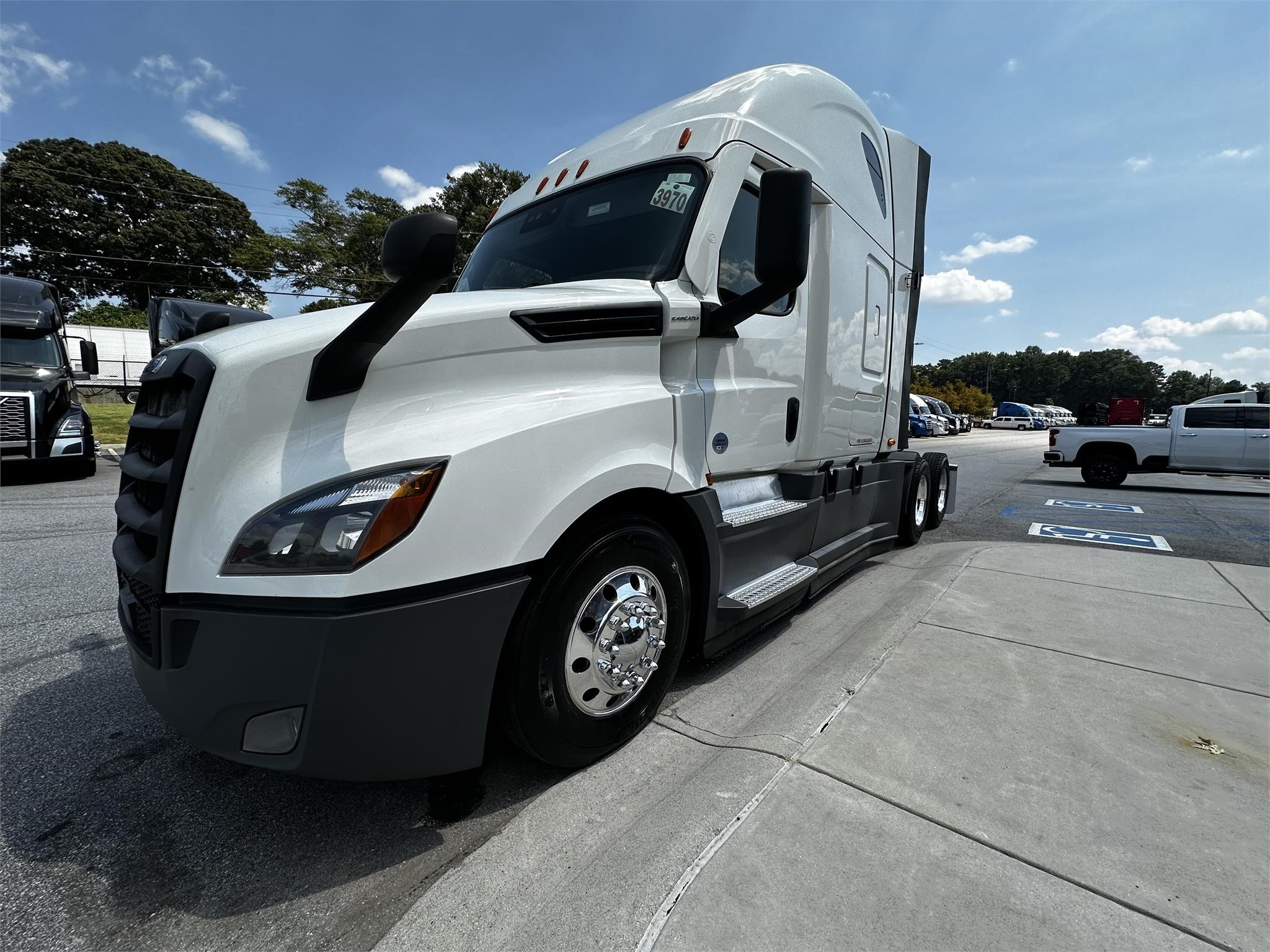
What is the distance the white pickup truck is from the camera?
39.4 feet

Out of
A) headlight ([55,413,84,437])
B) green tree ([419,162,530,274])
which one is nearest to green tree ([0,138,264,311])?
green tree ([419,162,530,274])

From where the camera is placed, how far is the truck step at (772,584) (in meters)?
2.74

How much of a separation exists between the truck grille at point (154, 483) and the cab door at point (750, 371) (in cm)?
176

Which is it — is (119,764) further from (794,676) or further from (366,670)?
(794,676)

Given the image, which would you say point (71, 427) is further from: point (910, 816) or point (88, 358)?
point (910, 816)

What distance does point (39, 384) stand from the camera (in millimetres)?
8258

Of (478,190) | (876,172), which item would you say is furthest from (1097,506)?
(478,190)

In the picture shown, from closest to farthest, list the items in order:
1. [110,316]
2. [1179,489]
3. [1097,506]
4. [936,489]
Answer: [936,489] < [1097,506] < [1179,489] < [110,316]

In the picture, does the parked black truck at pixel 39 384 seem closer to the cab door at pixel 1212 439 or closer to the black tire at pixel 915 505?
the black tire at pixel 915 505

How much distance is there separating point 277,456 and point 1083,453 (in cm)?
1508

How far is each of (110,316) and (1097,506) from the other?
58.5 m

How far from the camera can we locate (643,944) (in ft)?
4.70

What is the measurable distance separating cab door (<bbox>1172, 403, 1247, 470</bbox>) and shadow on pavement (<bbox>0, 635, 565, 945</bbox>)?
15318mm

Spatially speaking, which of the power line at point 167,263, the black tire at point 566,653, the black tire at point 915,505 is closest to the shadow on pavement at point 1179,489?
the black tire at point 915,505
